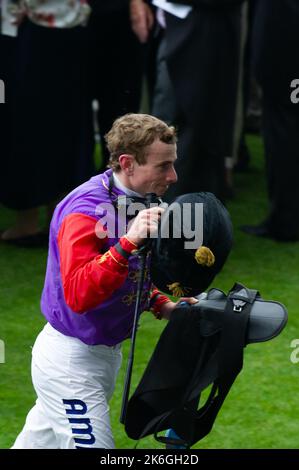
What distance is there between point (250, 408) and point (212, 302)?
1.33 metres

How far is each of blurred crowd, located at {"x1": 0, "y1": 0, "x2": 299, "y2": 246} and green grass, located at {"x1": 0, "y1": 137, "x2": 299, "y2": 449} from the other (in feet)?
1.09

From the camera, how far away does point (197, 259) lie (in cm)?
331

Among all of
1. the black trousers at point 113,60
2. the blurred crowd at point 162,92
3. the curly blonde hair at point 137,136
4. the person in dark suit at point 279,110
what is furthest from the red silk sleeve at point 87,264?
the black trousers at point 113,60

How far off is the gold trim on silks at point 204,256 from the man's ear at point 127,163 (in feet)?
1.25

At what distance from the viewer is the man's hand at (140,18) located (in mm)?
6758

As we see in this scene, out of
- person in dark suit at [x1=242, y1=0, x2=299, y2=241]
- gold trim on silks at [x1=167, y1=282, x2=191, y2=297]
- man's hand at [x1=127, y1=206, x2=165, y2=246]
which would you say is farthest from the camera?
person in dark suit at [x1=242, y1=0, x2=299, y2=241]

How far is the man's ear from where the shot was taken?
11.6 feet

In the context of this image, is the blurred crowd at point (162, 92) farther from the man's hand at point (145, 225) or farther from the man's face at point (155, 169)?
the man's hand at point (145, 225)

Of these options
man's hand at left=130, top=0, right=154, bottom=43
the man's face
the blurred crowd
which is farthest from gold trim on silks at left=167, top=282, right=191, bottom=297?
man's hand at left=130, top=0, right=154, bottom=43

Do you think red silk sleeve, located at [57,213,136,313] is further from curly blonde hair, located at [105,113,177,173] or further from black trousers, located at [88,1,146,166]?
black trousers, located at [88,1,146,166]

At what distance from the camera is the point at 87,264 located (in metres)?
3.36

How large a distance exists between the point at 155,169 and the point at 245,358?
1936 mm

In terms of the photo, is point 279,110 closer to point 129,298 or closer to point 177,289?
point 129,298

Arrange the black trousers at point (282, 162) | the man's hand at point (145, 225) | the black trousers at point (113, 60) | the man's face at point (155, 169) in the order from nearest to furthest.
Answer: the man's hand at point (145, 225) → the man's face at point (155, 169) → the black trousers at point (282, 162) → the black trousers at point (113, 60)
